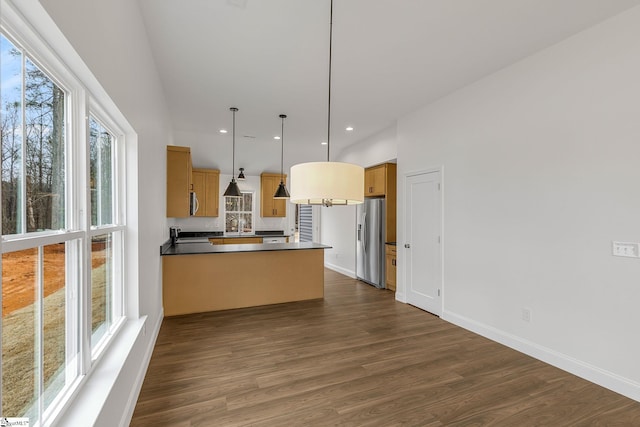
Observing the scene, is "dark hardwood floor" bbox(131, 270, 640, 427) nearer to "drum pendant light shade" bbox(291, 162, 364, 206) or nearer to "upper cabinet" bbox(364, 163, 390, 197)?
"drum pendant light shade" bbox(291, 162, 364, 206)

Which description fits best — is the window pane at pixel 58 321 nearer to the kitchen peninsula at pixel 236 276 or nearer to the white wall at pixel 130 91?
the white wall at pixel 130 91

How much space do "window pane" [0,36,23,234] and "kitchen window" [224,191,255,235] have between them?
260 inches

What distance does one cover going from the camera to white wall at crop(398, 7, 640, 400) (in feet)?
7.86

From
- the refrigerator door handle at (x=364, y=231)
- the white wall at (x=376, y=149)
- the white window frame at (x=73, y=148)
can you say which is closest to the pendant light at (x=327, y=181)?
the white window frame at (x=73, y=148)

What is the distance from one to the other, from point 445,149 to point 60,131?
3.96m

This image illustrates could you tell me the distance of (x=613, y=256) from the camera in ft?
8.03

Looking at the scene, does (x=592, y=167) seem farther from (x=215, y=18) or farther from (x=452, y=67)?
(x=215, y=18)

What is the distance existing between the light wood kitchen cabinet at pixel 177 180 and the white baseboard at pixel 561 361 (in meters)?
4.15

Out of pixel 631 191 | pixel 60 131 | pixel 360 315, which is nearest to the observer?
pixel 60 131

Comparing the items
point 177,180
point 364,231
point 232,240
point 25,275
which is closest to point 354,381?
point 25,275

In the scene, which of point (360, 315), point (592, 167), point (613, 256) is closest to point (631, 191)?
point (592, 167)

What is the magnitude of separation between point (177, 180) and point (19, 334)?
3558 millimetres

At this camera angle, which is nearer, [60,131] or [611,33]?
[60,131]

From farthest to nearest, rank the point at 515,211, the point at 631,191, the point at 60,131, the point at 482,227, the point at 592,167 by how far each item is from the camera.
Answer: the point at 482,227, the point at 515,211, the point at 592,167, the point at 631,191, the point at 60,131
